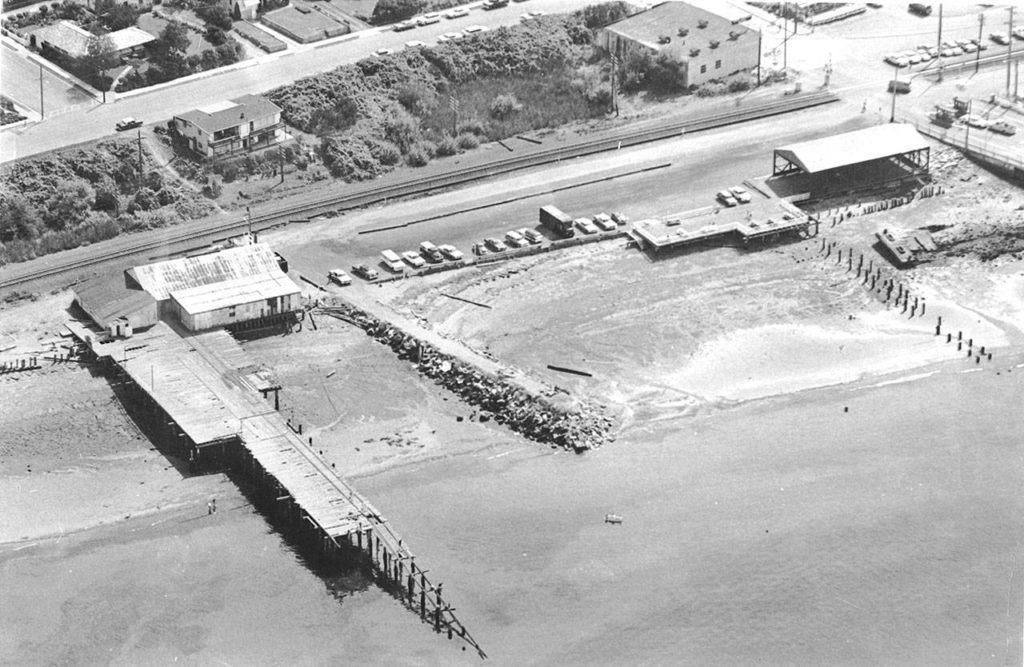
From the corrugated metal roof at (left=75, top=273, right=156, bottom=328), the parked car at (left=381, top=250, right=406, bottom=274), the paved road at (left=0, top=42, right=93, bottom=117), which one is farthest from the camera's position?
the paved road at (left=0, top=42, right=93, bottom=117)

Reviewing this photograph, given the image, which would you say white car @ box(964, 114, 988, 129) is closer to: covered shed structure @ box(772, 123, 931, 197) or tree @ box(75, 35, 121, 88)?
covered shed structure @ box(772, 123, 931, 197)

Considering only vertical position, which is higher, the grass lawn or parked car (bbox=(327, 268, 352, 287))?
the grass lawn

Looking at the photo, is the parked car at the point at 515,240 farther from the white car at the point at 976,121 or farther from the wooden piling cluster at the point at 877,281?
the white car at the point at 976,121

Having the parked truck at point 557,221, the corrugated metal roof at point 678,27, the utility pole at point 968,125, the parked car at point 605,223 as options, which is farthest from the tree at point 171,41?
the utility pole at point 968,125

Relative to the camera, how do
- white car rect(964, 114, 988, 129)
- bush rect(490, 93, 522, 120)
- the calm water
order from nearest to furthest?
the calm water → white car rect(964, 114, 988, 129) → bush rect(490, 93, 522, 120)

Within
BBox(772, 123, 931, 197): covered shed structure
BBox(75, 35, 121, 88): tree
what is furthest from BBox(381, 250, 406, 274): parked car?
BBox(75, 35, 121, 88): tree

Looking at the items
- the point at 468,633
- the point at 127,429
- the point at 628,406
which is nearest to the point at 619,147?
the point at 628,406

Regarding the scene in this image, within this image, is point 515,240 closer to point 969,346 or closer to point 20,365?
point 969,346
